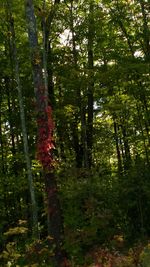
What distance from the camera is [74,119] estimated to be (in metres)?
24.1

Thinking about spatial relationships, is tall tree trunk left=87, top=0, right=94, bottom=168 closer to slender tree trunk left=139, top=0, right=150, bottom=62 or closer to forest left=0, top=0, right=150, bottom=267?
forest left=0, top=0, right=150, bottom=267

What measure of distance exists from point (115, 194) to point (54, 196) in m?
6.46

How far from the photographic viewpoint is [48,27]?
62.1ft

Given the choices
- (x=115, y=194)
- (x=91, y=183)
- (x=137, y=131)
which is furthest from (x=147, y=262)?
(x=137, y=131)

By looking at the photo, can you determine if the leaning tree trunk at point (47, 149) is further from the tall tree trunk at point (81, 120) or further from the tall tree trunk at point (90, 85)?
the tall tree trunk at point (90, 85)

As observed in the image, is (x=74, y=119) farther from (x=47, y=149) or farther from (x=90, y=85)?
(x=47, y=149)

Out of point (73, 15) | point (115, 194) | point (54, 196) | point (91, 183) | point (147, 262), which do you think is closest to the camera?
point (147, 262)

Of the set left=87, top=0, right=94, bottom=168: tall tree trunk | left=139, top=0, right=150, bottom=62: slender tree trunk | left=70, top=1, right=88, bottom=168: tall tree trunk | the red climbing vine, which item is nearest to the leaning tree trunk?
the red climbing vine

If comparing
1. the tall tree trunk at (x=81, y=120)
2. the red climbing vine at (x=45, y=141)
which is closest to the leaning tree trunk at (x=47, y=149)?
the red climbing vine at (x=45, y=141)

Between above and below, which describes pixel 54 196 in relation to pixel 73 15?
below

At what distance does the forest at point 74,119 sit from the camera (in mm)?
13992

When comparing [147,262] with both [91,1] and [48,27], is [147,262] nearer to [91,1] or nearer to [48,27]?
[48,27]

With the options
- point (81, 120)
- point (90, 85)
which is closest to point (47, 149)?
point (90, 85)

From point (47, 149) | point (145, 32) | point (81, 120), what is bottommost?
point (47, 149)
